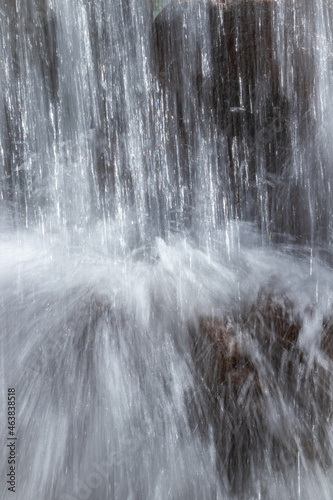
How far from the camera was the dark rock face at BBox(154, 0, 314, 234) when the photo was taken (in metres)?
2.90

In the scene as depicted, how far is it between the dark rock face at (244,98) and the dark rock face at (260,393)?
727mm

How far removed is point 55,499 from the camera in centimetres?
247

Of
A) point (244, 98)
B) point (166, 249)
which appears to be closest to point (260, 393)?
point (166, 249)

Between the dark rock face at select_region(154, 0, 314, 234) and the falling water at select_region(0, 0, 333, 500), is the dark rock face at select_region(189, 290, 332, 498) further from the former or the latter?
the dark rock face at select_region(154, 0, 314, 234)

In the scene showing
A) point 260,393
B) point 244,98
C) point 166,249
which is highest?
point 244,98

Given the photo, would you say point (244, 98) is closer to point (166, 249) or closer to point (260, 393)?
point (166, 249)

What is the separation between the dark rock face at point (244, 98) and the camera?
9.52 ft

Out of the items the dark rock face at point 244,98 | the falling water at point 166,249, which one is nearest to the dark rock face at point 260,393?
the falling water at point 166,249

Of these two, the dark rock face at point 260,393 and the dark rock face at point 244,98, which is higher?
the dark rock face at point 244,98

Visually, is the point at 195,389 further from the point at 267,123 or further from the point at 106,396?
the point at 267,123

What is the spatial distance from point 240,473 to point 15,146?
2.46 meters

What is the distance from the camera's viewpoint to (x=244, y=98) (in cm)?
290

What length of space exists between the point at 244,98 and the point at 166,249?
1.08m

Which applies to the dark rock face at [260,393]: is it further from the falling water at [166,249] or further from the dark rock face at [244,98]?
the dark rock face at [244,98]
